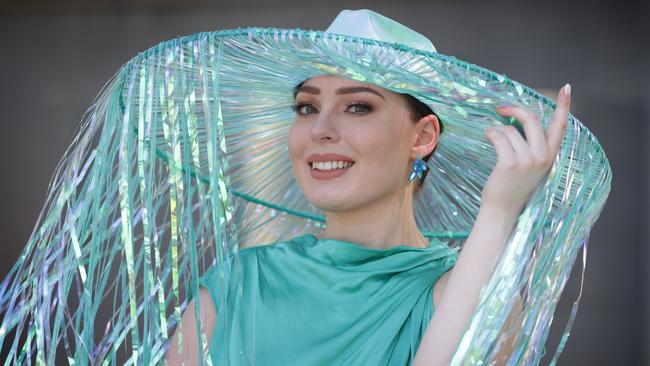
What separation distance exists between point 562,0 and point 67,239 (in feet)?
8.88

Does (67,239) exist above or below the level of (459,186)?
below

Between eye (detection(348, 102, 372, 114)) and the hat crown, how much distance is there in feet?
0.39

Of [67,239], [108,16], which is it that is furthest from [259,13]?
[67,239]

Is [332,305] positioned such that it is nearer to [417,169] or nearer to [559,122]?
[417,169]

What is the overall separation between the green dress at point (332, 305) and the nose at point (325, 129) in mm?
185

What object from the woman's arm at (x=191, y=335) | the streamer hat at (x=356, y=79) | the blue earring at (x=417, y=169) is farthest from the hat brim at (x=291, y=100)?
the woman's arm at (x=191, y=335)

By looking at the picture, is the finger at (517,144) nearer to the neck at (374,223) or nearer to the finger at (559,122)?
the finger at (559,122)

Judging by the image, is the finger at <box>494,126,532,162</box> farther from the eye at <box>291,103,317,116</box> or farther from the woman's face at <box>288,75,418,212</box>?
the eye at <box>291,103,317,116</box>

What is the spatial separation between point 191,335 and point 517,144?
2.18ft

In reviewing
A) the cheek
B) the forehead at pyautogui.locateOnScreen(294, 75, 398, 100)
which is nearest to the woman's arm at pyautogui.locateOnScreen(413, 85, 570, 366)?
the forehead at pyautogui.locateOnScreen(294, 75, 398, 100)

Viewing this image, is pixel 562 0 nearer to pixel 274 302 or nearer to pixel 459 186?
pixel 459 186

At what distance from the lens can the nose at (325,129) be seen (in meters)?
1.56

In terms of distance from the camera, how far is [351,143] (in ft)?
5.13

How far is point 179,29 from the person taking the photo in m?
4.01
